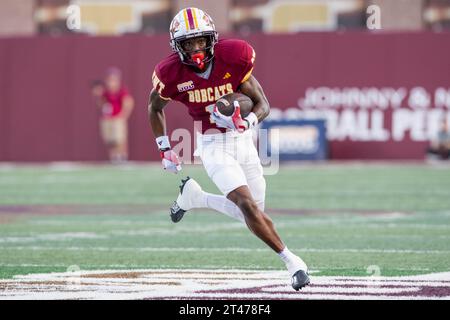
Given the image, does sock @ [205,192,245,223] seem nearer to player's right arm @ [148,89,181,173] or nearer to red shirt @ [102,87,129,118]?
player's right arm @ [148,89,181,173]

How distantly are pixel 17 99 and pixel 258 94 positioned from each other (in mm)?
15884

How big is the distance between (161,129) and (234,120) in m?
0.95

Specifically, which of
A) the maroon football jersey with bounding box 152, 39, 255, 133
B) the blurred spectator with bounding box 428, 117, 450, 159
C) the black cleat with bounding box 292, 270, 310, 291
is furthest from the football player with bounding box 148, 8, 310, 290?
the blurred spectator with bounding box 428, 117, 450, 159

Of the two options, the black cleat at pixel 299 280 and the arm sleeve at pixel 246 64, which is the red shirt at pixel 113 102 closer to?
the arm sleeve at pixel 246 64

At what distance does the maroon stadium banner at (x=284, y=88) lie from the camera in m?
22.2

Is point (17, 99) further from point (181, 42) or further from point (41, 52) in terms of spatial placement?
point (181, 42)

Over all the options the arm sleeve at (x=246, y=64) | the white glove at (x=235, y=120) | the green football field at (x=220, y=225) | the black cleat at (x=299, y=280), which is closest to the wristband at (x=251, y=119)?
the white glove at (x=235, y=120)

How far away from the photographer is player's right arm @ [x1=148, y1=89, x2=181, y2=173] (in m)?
8.46

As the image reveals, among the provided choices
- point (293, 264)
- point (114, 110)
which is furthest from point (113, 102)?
point (293, 264)

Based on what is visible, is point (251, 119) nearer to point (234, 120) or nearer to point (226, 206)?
point (234, 120)

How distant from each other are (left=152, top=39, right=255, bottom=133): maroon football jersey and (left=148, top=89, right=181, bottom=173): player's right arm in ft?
0.74

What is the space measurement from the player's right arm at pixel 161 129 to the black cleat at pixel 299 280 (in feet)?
4.84

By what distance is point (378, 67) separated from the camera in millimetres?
22484
